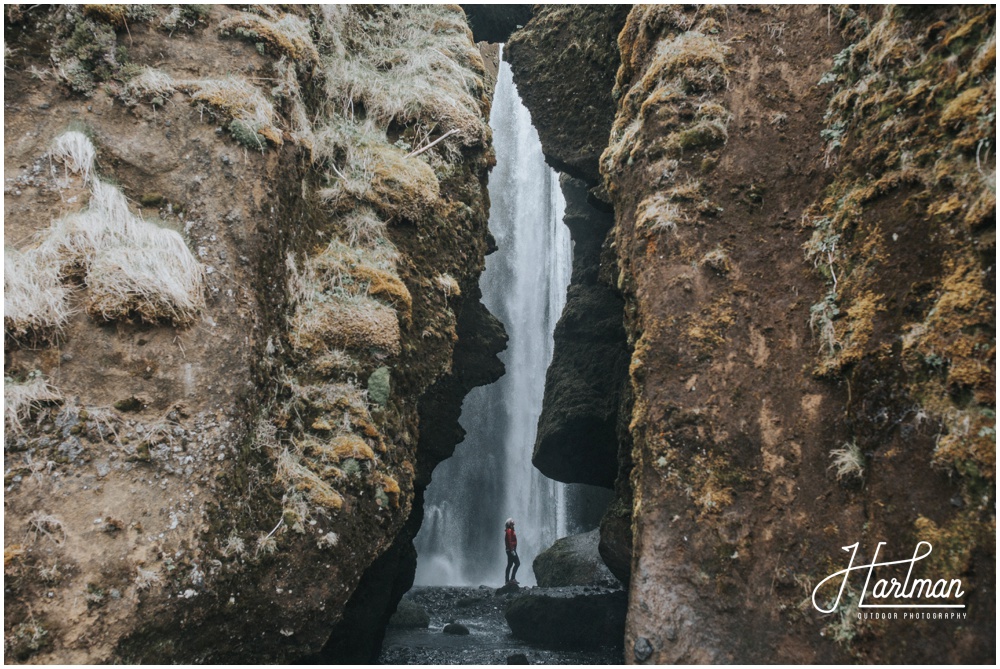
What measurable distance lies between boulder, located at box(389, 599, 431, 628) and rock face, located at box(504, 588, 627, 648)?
7.82 ft

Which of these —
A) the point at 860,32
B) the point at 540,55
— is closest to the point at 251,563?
the point at 860,32

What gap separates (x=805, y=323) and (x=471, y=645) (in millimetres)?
9165

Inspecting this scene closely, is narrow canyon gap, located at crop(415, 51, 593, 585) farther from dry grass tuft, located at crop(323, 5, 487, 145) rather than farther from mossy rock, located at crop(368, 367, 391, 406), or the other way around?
mossy rock, located at crop(368, 367, 391, 406)

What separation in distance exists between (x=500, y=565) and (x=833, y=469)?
19.8 m

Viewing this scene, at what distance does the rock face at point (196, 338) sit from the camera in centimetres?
442

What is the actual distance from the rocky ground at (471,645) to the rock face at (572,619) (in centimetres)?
22

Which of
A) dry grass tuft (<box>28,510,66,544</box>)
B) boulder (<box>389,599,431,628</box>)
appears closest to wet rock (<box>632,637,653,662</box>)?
dry grass tuft (<box>28,510,66,544</box>)

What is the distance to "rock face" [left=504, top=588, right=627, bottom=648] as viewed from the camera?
454 inches

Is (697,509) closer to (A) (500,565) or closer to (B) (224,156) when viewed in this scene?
(B) (224,156)


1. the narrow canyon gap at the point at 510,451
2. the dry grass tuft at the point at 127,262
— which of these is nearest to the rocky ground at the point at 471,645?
the narrow canyon gap at the point at 510,451

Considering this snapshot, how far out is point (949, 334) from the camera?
4277 mm

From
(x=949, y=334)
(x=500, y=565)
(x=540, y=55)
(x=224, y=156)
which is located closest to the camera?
(x=949, y=334)

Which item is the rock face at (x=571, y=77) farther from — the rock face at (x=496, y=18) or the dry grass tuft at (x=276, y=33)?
the dry grass tuft at (x=276, y=33)

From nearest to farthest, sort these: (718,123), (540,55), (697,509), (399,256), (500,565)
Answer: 1. (697,509)
2. (718,123)
3. (399,256)
4. (540,55)
5. (500,565)
